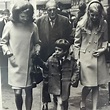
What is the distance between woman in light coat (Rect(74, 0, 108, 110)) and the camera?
2.14 m

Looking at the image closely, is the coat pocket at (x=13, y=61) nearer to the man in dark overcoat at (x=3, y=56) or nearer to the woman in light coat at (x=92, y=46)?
the man in dark overcoat at (x=3, y=56)

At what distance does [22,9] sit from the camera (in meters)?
2.10

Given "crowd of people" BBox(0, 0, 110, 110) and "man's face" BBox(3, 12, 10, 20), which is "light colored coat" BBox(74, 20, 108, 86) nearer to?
"crowd of people" BBox(0, 0, 110, 110)

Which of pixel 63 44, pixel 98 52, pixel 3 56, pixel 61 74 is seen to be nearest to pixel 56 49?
pixel 63 44

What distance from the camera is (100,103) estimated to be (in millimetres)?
2430

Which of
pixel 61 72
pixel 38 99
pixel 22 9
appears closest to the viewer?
pixel 22 9

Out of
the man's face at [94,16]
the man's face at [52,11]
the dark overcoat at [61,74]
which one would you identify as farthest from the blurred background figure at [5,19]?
the man's face at [94,16]

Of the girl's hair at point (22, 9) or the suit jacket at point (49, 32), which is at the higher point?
the girl's hair at point (22, 9)

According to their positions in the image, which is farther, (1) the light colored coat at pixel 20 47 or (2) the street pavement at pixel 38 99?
(2) the street pavement at pixel 38 99

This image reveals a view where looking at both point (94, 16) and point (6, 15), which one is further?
point (6, 15)

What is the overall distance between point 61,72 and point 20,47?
0.32 meters

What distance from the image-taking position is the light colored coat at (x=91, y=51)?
218cm

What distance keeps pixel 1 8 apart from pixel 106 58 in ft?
2.61

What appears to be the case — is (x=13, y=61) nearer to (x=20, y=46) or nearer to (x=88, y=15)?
(x=20, y=46)
